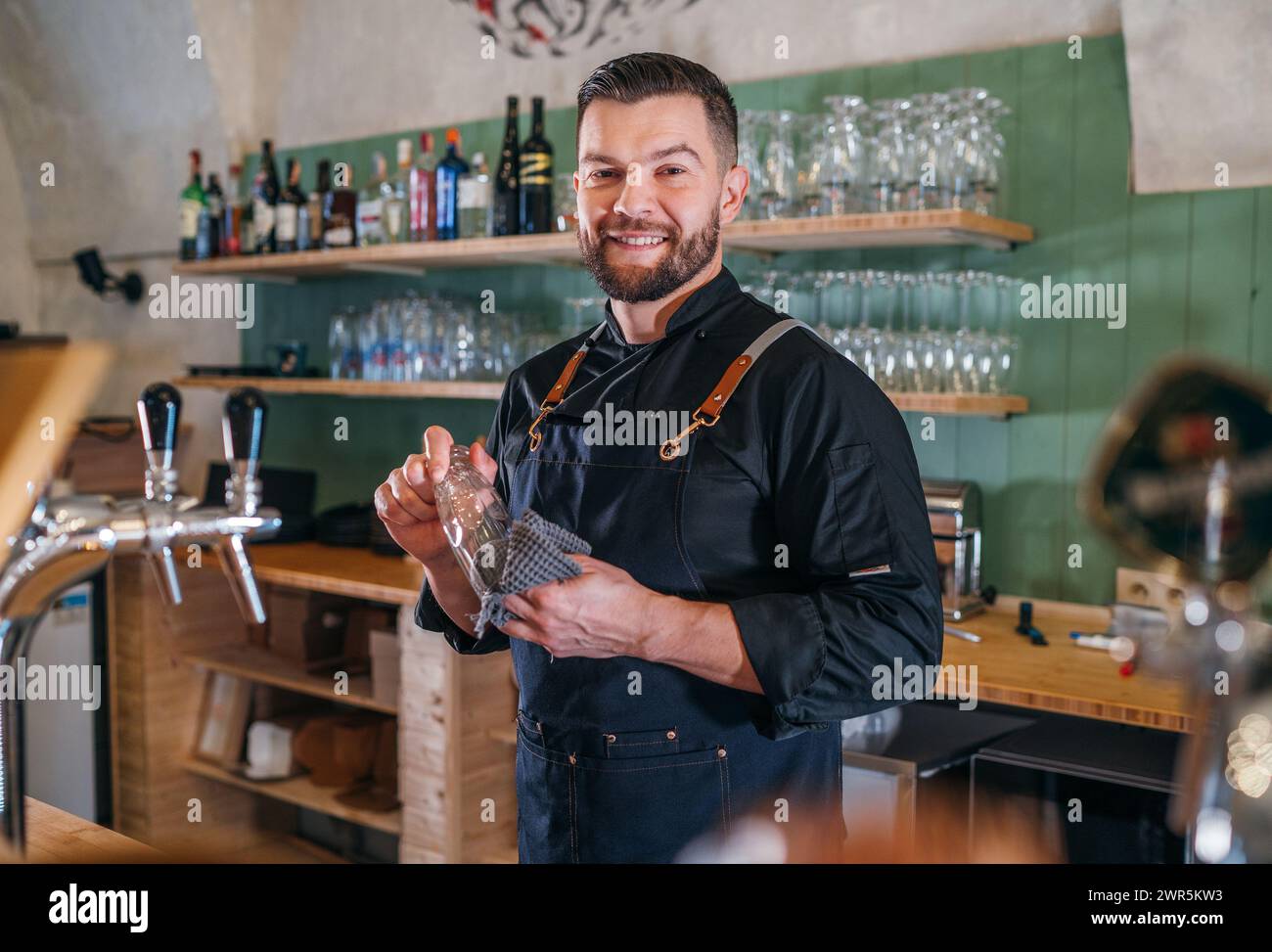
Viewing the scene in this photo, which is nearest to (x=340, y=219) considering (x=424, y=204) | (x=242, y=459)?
(x=424, y=204)

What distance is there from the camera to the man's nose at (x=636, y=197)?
146 centimetres

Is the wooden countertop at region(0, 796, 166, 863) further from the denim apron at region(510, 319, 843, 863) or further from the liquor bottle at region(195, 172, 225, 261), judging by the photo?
the liquor bottle at region(195, 172, 225, 261)

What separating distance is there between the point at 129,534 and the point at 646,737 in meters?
0.72

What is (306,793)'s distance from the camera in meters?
3.56

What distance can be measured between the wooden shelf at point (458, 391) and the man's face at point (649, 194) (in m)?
0.82

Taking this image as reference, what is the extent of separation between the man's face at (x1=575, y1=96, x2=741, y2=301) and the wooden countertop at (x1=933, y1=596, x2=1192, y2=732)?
1100 mm

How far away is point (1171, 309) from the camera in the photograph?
8.67ft

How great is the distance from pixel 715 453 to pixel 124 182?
13.0 ft

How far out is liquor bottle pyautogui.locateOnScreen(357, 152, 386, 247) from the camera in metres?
3.54

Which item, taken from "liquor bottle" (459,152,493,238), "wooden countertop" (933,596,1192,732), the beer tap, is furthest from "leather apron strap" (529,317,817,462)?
"liquor bottle" (459,152,493,238)

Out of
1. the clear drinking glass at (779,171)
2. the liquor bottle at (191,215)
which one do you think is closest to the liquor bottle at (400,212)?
the liquor bottle at (191,215)

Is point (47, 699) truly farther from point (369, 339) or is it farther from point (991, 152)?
point (991, 152)

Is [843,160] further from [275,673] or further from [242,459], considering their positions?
[275,673]
